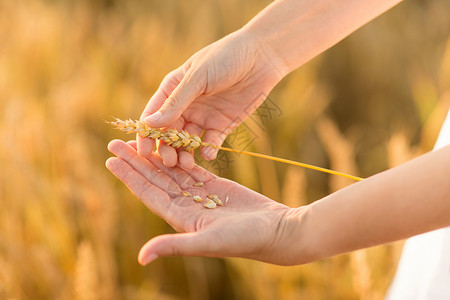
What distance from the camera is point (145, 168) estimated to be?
983mm

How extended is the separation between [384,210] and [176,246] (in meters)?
0.27

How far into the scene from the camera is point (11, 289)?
1.14m

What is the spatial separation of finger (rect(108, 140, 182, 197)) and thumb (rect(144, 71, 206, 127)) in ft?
0.30

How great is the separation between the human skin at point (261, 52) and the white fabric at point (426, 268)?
296 mm

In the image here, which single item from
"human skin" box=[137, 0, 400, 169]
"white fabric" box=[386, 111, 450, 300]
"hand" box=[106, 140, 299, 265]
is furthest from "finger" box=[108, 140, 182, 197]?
"white fabric" box=[386, 111, 450, 300]

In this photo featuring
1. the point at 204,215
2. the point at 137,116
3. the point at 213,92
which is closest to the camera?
the point at 204,215

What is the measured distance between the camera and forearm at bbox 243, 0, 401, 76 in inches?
44.1

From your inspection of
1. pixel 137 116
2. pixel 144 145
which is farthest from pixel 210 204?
pixel 137 116

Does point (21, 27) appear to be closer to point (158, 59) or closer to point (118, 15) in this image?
point (158, 59)

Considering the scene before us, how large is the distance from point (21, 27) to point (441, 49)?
4.90 ft

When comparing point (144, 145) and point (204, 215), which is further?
point (144, 145)

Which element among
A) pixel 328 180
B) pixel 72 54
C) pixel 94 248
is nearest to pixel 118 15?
pixel 72 54

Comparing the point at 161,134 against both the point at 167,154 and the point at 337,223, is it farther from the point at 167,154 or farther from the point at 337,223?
the point at 337,223

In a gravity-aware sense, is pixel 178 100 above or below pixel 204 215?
above
